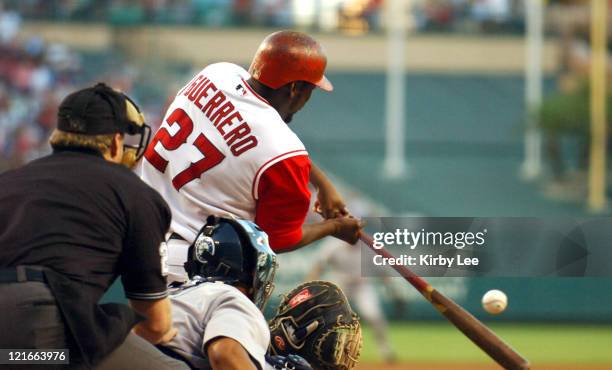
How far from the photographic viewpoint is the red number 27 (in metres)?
5.34

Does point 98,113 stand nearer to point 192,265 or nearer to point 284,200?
point 192,265

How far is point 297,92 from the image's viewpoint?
220 inches

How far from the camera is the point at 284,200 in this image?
5.36m

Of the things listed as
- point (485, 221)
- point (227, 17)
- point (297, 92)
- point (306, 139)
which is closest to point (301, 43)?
point (297, 92)

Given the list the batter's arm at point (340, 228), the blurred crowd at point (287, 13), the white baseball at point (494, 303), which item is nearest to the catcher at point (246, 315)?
the white baseball at point (494, 303)

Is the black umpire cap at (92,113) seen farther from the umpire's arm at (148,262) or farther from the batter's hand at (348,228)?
the batter's hand at (348,228)

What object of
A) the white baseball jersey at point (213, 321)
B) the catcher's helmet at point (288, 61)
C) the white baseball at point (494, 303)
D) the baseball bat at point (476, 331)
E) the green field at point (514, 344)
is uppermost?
the catcher's helmet at point (288, 61)

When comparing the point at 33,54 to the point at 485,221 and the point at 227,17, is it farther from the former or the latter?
the point at 485,221

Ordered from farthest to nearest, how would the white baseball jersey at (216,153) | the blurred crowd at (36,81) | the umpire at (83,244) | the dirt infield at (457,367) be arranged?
1. the blurred crowd at (36,81)
2. the dirt infield at (457,367)
3. the white baseball jersey at (216,153)
4. the umpire at (83,244)

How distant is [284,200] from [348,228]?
1.39 feet

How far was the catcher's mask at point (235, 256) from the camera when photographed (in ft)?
13.7

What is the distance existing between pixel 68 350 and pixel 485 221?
4803 mm

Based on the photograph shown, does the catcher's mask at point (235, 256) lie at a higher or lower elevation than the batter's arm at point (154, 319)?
higher

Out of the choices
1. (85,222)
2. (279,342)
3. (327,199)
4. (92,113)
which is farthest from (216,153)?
(85,222)
